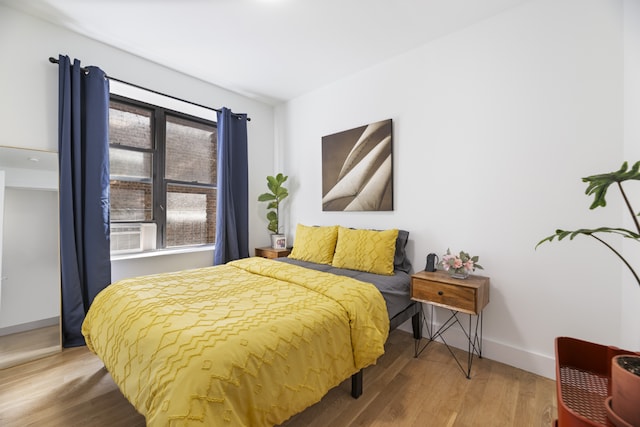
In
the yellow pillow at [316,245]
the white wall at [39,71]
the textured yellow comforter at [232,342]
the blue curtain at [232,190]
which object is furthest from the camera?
the blue curtain at [232,190]

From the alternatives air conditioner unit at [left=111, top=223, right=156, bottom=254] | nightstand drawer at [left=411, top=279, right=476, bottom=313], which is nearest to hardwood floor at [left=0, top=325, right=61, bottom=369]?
air conditioner unit at [left=111, top=223, right=156, bottom=254]

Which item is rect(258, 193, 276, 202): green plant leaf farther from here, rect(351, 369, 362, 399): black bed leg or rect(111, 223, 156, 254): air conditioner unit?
rect(351, 369, 362, 399): black bed leg

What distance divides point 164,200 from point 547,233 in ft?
12.0

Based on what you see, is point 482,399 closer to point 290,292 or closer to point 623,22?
point 290,292

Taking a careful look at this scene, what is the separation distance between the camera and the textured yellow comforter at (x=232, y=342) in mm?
1025


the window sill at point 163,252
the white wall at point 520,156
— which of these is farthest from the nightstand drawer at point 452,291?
the window sill at point 163,252

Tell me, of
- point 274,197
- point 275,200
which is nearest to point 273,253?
point 274,197

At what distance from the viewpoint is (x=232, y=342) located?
3.76 ft

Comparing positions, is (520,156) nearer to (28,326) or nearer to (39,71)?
(39,71)

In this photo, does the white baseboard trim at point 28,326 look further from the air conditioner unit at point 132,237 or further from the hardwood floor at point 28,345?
the air conditioner unit at point 132,237

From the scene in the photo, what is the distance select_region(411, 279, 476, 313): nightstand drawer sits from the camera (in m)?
1.88

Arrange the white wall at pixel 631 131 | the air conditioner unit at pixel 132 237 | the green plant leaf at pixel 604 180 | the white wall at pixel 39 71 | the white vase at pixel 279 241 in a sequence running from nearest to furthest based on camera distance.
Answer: the green plant leaf at pixel 604 180, the white wall at pixel 631 131, the white wall at pixel 39 71, the air conditioner unit at pixel 132 237, the white vase at pixel 279 241

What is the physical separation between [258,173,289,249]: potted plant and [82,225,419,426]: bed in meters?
1.55

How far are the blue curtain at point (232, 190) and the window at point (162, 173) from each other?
1.02ft
